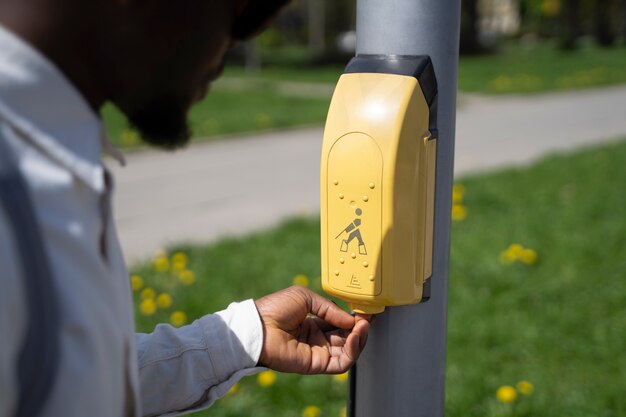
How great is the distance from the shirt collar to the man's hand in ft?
2.04

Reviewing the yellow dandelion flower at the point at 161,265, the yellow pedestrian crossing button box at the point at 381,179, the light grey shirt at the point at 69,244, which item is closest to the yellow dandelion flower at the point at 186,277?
the yellow dandelion flower at the point at 161,265

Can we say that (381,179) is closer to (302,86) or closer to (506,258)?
(506,258)

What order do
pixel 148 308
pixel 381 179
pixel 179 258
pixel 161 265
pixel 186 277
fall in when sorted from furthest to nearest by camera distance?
1. pixel 179 258
2. pixel 161 265
3. pixel 186 277
4. pixel 148 308
5. pixel 381 179

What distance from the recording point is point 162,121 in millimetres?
1044

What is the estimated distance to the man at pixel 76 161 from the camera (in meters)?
0.83

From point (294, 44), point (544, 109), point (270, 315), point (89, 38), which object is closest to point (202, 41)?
point (89, 38)

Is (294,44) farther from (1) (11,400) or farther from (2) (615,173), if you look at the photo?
(1) (11,400)

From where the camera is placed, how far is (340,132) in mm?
1340

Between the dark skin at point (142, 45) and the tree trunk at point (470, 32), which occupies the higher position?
the dark skin at point (142, 45)

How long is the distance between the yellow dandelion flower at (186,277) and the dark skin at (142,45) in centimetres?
297

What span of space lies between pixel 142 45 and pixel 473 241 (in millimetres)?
3773

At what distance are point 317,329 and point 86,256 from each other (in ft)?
2.33

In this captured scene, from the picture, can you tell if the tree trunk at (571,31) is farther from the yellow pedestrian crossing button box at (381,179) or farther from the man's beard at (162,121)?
the man's beard at (162,121)

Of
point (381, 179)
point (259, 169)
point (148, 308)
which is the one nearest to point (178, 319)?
point (148, 308)
